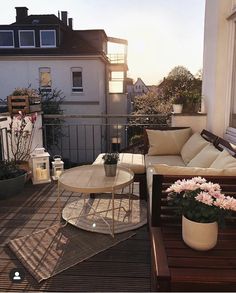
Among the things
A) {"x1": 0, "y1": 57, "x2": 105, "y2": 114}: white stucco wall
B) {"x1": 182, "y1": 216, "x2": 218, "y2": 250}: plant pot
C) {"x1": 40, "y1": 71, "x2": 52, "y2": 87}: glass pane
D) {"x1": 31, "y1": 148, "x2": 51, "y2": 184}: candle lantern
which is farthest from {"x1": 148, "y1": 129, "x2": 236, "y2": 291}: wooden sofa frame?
{"x1": 40, "y1": 71, "x2": 52, "y2": 87}: glass pane

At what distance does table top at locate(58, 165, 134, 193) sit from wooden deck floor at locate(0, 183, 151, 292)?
0.49 m

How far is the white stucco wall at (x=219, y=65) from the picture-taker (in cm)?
362

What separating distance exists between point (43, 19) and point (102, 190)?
13.7m

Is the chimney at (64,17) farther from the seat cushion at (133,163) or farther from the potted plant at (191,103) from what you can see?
the seat cushion at (133,163)

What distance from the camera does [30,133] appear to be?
4.30m

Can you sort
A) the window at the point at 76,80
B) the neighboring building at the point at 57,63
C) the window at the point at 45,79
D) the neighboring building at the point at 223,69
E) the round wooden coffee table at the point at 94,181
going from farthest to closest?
the window at the point at 45,79 < the window at the point at 76,80 < the neighboring building at the point at 57,63 < the neighboring building at the point at 223,69 < the round wooden coffee table at the point at 94,181

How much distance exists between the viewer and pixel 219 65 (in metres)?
3.69

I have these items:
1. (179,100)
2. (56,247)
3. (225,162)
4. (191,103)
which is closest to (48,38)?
(179,100)

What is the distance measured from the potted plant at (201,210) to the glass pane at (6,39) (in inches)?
554

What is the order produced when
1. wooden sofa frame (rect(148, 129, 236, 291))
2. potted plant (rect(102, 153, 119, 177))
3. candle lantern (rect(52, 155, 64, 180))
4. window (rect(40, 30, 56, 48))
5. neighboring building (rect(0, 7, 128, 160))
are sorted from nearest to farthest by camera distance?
wooden sofa frame (rect(148, 129, 236, 291)), potted plant (rect(102, 153, 119, 177)), candle lantern (rect(52, 155, 64, 180)), neighboring building (rect(0, 7, 128, 160)), window (rect(40, 30, 56, 48))

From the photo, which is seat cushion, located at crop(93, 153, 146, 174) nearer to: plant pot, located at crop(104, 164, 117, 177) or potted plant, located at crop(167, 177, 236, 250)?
plant pot, located at crop(104, 164, 117, 177)

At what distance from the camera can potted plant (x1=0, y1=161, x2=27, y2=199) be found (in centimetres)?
337

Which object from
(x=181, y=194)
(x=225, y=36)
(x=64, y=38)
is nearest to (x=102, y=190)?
(x=181, y=194)

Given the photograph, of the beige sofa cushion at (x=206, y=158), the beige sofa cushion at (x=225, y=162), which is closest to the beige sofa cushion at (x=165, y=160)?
the beige sofa cushion at (x=206, y=158)
